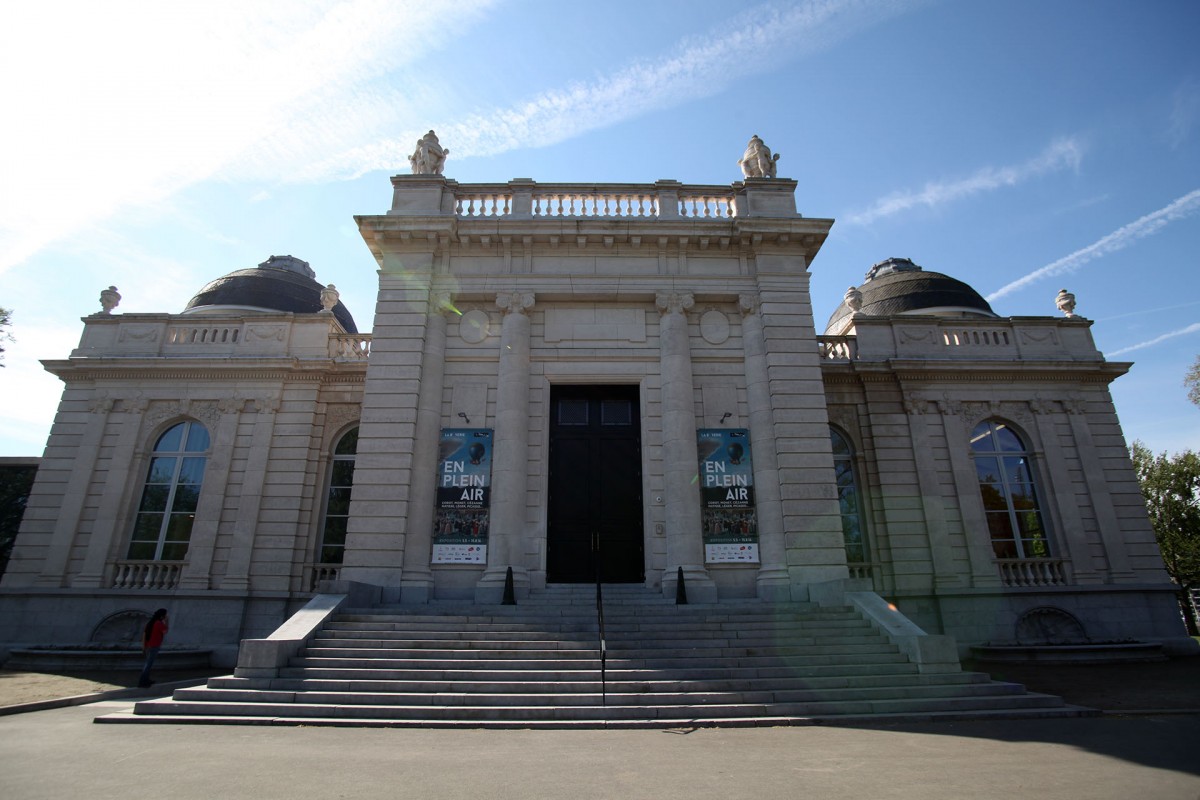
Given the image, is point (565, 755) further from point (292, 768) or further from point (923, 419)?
point (923, 419)

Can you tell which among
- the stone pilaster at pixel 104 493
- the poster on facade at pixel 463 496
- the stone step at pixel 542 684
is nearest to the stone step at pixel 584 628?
the stone step at pixel 542 684

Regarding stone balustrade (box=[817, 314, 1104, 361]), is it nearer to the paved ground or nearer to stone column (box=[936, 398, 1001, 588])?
stone column (box=[936, 398, 1001, 588])

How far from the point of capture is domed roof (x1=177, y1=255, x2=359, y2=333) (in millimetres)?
22528

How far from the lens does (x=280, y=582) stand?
16.2 m

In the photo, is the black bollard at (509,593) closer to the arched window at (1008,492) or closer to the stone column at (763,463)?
the stone column at (763,463)

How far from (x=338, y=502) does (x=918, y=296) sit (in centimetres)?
2095

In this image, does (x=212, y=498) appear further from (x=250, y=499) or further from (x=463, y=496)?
(x=463, y=496)

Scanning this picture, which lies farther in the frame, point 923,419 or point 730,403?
point 923,419

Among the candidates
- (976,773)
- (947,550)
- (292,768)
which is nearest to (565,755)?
(292,768)

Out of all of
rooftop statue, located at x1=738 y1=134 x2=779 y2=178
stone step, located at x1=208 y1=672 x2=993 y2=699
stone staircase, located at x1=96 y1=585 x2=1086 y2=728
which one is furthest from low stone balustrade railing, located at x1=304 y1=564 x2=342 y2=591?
rooftop statue, located at x1=738 y1=134 x2=779 y2=178

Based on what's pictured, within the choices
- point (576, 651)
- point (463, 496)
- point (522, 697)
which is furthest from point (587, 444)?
point (522, 697)

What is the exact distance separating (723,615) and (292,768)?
7381 mm

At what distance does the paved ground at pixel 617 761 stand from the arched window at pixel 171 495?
29.8 feet

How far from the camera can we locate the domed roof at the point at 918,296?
2288cm
